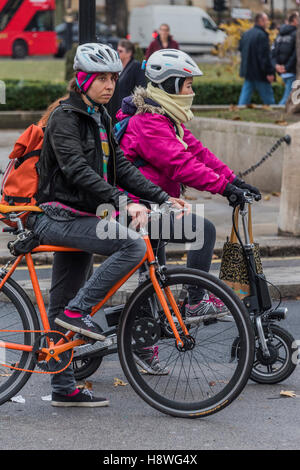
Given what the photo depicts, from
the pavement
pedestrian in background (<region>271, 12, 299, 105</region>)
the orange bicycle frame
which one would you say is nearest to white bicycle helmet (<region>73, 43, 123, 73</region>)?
the orange bicycle frame

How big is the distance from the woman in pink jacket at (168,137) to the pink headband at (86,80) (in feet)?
1.79

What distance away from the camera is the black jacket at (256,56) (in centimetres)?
1540

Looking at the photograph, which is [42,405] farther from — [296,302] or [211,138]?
[211,138]

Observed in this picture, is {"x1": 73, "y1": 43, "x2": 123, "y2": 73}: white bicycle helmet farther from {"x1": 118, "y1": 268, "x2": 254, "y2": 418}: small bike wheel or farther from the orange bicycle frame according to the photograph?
{"x1": 118, "y1": 268, "x2": 254, "y2": 418}: small bike wheel

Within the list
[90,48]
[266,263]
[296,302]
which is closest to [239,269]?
[90,48]

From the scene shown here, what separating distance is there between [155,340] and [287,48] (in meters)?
12.3

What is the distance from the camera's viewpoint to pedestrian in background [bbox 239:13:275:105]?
15398 millimetres

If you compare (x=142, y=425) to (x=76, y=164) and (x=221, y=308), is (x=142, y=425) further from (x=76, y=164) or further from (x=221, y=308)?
(x=76, y=164)

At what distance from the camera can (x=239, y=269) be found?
4973 mm

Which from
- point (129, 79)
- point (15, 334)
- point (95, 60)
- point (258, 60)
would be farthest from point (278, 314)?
point (258, 60)

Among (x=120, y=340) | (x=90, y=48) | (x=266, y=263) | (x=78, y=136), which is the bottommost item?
(x=266, y=263)

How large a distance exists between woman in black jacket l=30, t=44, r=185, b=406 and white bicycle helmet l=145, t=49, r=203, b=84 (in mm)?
469

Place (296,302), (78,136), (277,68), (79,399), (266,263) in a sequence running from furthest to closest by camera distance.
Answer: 1. (277,68)
2. (266,263)
3. (296,302)
4. (79,399)
5. (78,136)

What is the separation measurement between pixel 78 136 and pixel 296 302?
10.8ft
